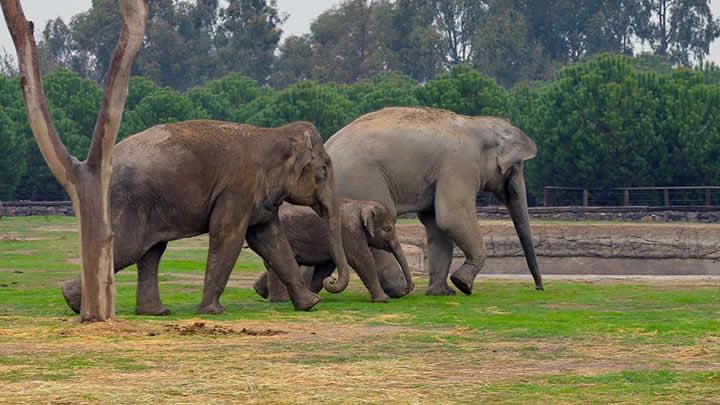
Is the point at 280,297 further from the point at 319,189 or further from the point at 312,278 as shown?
the point at 319,189

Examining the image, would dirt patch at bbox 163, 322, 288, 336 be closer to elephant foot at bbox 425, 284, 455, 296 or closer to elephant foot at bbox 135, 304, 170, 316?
elephant foot at bbox 135, 304, 170, 316

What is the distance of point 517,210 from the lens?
23.7m

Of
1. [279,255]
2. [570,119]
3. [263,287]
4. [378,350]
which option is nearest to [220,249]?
[279,255]

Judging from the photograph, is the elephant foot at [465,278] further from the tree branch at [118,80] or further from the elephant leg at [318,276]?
the tree branch at [118,80]

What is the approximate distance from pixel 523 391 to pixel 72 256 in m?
20.7

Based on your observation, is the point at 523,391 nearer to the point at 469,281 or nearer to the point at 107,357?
the point at 107,357

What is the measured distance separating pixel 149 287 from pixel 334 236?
7.59 ft

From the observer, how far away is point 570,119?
56531 mm

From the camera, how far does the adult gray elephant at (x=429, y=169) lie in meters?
22.0

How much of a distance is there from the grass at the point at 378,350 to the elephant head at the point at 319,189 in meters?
0.45

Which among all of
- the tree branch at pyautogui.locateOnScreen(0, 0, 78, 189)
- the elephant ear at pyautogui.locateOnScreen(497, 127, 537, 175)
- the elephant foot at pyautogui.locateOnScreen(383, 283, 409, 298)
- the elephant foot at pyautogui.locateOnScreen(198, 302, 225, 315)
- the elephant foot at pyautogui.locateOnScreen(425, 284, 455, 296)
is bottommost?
the elephant foot at pyautogui.locateOnScreen(425, 284, 455, 296)

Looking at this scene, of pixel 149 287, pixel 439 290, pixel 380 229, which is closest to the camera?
pixel 149 287

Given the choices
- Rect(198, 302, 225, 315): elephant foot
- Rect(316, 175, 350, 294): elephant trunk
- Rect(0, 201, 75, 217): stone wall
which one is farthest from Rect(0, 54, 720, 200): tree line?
Rect(198, 302, 225, 315): elephant foot

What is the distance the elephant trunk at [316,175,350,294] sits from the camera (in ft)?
63.7
